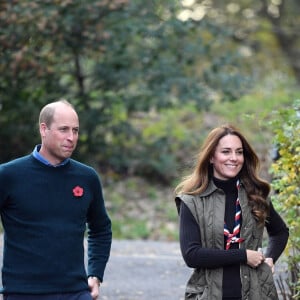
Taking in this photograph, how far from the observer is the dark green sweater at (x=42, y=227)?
15.4 ft

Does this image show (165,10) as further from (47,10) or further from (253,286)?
(253,286)

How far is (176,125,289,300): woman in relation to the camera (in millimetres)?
4879

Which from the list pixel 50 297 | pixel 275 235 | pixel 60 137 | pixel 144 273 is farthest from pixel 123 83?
pixel 50 297

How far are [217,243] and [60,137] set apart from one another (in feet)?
3.36

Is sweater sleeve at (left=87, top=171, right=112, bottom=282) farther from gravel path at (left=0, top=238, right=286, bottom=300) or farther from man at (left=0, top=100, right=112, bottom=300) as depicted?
gravel path at (left=0, top=238, right=286, bottom=300)

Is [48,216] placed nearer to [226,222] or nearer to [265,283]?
[226,222]

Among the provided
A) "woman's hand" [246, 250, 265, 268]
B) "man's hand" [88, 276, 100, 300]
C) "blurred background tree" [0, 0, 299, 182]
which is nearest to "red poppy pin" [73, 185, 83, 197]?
"man's hand" [88, 276, 100, 300]

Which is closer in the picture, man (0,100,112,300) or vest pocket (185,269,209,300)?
man (0,100,112,300)

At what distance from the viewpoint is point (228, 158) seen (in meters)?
5.11

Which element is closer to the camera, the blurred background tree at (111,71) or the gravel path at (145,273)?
the gravel path at (145,273)

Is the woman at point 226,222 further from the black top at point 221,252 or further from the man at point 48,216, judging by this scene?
the man at point 48,216

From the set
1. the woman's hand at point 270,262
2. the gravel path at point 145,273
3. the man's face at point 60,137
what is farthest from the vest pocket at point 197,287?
the gravel path at point 145,273

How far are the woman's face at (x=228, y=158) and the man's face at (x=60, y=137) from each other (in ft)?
2.76

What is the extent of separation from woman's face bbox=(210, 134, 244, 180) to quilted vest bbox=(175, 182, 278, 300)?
0.11 meters
